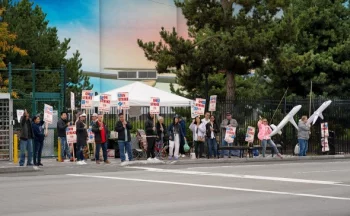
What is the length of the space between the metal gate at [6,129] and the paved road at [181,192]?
166 inches

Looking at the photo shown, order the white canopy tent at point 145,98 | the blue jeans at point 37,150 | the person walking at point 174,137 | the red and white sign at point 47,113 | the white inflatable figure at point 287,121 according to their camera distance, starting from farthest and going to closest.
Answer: the white canopy tent at point 145,98 < the white inflatable figure at point 287,121 < the person walking at point 174,137 < the red and white sign at point 47,113 < the blue jeans at point 37,150

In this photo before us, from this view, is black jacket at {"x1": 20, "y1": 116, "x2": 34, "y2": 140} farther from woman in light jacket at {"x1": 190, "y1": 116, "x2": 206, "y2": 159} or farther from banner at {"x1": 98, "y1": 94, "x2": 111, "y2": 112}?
woman in light jacket at {"x1": 190, "y1": 116, "x2": 206, "y2": 159}

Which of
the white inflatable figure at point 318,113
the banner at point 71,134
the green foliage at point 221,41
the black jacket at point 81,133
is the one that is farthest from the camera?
the green foliage at point 221,41

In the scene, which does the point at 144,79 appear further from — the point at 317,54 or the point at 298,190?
the point at 298,190

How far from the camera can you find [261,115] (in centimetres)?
3553

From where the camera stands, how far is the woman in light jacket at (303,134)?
3319cm

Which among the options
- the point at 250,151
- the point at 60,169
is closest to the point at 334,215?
the point at 60,169

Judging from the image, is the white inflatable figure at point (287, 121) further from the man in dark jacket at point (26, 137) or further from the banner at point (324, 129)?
the man in dark jacket at point (26, 137)

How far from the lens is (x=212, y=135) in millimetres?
31219

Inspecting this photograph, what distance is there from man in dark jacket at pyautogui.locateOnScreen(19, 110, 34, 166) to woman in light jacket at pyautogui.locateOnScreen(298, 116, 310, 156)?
11.8m

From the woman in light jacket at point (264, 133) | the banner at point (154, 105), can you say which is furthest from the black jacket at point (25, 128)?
the woman in light jacket at point (264, 133)

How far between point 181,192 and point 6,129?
13485mm

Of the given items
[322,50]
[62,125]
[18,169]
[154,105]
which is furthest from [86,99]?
[322,50]

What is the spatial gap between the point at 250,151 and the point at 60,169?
9.77 metres
